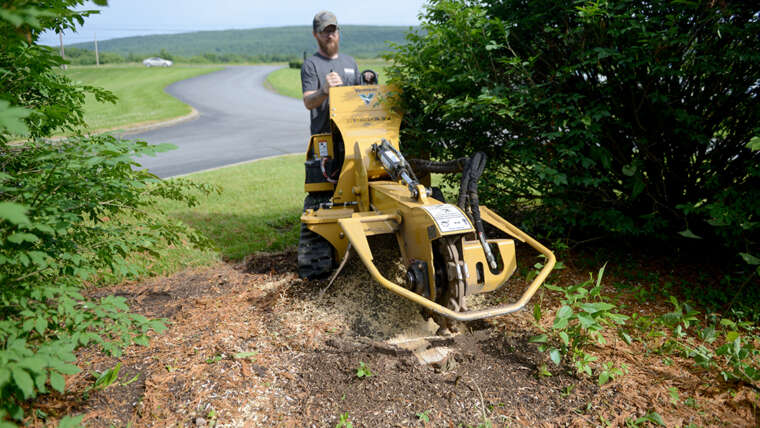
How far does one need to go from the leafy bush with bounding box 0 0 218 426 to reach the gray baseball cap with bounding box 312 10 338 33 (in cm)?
233

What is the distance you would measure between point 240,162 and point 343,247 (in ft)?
27.8

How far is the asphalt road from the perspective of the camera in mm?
12234

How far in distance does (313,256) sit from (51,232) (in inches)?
96.1

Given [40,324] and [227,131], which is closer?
[40,324]

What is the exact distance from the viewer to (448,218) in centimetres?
292

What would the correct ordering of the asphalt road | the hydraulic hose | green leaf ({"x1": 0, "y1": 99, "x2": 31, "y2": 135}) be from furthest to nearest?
1. the asphalt road
2. the hydraulic hose
3. green leaf ({"x1": 0, "y1": 99, "x2": 31, "y2": 135})

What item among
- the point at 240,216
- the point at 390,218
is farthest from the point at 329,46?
the point at 240,216

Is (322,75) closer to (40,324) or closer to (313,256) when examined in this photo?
(313,256)

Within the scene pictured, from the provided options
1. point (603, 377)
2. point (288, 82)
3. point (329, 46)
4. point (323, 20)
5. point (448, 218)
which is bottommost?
point (603, 377)

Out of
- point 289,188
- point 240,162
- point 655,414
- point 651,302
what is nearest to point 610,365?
point 655,414

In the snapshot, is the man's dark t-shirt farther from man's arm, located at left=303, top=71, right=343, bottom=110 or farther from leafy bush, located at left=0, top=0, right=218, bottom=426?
leafy bush, located at left=0, top=0, right=218, bottom=426

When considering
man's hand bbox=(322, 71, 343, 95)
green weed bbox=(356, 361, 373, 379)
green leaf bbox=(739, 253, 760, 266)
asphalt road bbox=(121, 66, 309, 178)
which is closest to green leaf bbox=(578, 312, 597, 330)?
green leaf bbox=(739, 253, 760, 266)

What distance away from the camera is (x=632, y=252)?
453 cm

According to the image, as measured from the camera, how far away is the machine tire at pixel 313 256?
4285 mm
